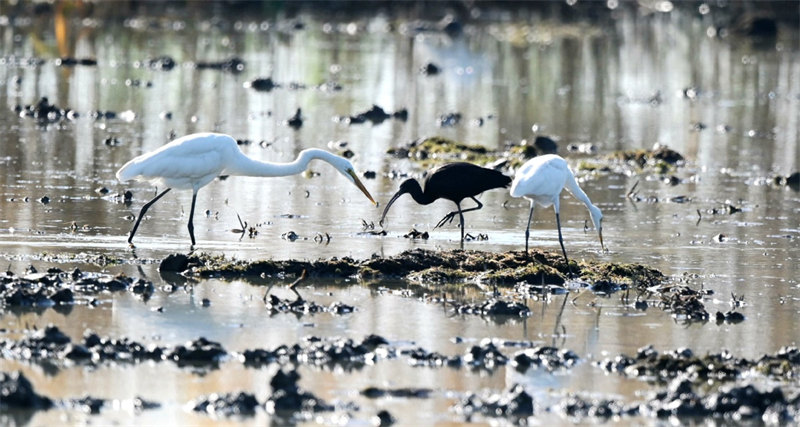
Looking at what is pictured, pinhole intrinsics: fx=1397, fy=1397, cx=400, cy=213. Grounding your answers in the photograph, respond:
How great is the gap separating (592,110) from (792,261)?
1662 centimetres

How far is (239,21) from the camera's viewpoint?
5950 cm

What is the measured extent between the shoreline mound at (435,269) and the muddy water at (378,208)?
1.01 ft

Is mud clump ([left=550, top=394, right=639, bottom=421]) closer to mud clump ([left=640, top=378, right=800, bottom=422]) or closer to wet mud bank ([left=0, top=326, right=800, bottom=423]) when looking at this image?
wet mud bank ([left=0, top=326, right=800, bottom=423])

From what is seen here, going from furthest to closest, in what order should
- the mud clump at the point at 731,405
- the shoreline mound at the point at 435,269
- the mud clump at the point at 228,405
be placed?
the shoreline mound at the point at 435,269, the mud clump at the point at 731,405, the mud clump at the point at 228,405

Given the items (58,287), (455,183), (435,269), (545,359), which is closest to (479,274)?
(435,269)

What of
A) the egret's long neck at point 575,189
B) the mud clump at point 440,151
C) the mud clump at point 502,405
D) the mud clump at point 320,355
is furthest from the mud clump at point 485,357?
the mud clump at point 440,151

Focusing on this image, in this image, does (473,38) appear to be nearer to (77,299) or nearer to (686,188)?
(686,188)

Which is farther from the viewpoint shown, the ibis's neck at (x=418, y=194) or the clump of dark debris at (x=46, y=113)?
the clump of dark debris at (x=46, y=113)

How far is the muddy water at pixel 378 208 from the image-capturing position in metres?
9.53

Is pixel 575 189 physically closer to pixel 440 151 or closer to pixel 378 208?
pixel 378 208

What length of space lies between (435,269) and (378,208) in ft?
13.8

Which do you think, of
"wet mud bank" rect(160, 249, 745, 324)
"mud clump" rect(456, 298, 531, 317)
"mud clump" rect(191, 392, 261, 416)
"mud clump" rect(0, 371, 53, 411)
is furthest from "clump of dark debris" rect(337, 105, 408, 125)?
"mud clump" rect(0, 371, 53, 411)

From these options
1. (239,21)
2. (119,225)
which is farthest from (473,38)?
(119,225)

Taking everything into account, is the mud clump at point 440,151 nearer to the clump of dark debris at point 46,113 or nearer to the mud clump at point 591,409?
the clump of dark debris at point 46,113
